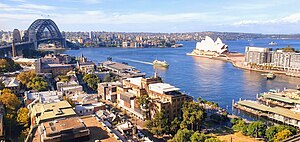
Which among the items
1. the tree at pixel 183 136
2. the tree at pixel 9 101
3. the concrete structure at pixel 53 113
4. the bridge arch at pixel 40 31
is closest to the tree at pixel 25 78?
the tree at pixel 9 101

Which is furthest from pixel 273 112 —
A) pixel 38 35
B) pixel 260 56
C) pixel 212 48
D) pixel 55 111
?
pixel 38 35

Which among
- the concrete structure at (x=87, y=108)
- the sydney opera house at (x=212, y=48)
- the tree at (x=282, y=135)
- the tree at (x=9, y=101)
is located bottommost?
the tree at (x=282, y=135)

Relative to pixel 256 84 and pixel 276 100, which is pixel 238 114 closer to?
pixel 276 100

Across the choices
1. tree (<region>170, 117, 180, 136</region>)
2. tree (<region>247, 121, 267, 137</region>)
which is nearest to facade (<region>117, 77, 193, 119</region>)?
tree (<region>170, 117, 180, 136</region>)

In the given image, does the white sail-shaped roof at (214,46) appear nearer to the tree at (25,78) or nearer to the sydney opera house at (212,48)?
the sydney opera house at (212,48)

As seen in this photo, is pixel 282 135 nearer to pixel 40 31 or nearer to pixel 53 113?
pixel 53 113
